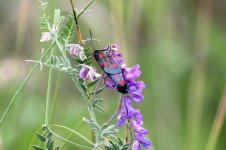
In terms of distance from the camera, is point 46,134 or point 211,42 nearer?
point 46,134

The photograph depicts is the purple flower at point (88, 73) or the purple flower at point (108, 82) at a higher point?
the purple flower at point (88, 73)

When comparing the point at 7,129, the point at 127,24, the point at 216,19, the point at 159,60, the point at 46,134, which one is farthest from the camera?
the point at 216,19

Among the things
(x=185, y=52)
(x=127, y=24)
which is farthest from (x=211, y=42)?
(x=127, y=24)

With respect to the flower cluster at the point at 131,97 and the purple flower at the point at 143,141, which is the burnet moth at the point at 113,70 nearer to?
the flower cluster at the point at 131,97

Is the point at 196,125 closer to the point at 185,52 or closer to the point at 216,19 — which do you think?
the point at 185,52

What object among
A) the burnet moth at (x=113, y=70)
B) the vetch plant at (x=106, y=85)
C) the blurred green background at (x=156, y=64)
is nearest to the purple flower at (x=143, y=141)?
the vetch plant at (x=106, y=85)

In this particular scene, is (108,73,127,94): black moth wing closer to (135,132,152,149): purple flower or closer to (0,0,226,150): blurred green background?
(135,132,152,149): purple flower
